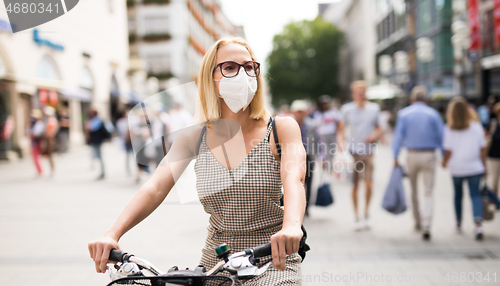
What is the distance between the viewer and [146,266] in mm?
1695

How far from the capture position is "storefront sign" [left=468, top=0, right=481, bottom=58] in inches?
748

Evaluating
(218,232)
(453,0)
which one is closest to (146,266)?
(218,232)

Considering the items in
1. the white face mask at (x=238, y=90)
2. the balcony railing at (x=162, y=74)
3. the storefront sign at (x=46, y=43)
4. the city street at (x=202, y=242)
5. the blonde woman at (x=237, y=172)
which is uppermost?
the balcony railing at (x=162, y=74)

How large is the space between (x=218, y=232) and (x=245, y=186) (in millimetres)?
283

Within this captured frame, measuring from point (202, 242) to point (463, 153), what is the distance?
3.38m

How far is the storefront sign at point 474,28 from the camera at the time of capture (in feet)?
62.3

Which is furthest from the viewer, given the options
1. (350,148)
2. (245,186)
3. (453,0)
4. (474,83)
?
(453,0)

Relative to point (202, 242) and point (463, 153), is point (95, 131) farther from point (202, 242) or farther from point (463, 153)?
point (463, 153)

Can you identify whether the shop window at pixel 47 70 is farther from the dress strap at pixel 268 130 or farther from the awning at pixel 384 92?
the dress strap at pixel 268 130

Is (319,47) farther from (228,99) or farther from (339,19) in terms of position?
(228,99)

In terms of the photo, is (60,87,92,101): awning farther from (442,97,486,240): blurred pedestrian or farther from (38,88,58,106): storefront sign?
(442,97,486,240): blurred pedestrian

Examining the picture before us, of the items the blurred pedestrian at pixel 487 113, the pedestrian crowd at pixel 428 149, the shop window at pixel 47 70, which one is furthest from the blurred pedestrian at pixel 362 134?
the shop window at pixel 47 70

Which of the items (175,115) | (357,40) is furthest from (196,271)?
(357,40)

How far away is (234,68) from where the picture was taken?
213 cm
